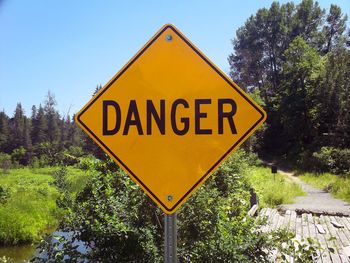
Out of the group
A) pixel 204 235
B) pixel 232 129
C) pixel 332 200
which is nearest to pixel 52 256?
pixel 204 235

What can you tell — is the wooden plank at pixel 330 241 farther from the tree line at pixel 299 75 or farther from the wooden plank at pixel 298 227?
the tree line at pixel 299 75

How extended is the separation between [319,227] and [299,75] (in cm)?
4151

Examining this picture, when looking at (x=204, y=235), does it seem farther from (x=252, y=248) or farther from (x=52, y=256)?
(x=52, y=256)

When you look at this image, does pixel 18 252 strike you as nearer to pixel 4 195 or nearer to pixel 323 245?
pixel 4 195

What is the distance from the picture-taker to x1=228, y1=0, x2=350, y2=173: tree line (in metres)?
41.8

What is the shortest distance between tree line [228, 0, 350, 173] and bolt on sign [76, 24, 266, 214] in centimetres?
3344

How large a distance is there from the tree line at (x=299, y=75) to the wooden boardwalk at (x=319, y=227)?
77.0 feet

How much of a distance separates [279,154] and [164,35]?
51097 mm

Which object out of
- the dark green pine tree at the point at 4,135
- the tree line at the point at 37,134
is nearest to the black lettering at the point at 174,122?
the tree line at the point at 37,134

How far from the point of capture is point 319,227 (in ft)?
34.0

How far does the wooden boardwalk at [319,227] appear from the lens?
8.47 metres

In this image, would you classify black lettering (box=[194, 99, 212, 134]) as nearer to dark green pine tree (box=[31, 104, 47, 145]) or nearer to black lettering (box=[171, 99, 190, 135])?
black lettering (box=[171, 99, 190, 135])

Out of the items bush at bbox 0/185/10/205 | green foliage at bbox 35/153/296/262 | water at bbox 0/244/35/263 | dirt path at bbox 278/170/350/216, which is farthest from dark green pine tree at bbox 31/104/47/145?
green foliage at bbox 35/153/296/262

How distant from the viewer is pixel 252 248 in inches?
166
